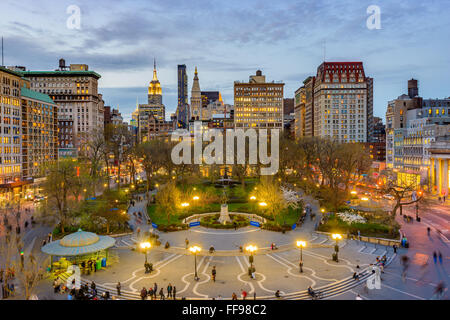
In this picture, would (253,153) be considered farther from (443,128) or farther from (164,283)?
(164,283)

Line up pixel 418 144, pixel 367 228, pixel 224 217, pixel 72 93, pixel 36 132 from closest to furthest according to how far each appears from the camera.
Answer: pixel 367 228 < pixel 224 217 < pixel 418 144 < pixel 36 132 < pixel 72 93

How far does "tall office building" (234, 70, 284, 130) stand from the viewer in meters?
181

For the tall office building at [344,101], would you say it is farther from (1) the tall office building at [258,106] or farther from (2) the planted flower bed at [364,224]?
(2) the planted flower bed at [364,224]

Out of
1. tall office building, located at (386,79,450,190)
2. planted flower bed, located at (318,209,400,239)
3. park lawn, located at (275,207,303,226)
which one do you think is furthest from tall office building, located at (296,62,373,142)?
planted flower bed, located at (318,209,400,239)

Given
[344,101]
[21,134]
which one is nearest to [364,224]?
[21,134]

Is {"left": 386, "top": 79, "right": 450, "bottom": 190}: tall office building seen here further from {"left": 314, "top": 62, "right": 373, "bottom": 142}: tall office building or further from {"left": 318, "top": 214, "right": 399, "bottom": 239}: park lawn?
{"left": 314, "top": 62, "right": 373, "bottom": 142}: tall office building

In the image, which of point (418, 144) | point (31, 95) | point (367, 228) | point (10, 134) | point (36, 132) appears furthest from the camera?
point (36, 132)

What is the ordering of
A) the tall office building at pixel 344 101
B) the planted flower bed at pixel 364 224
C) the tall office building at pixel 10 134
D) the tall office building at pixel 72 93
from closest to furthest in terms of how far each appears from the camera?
the planted flower bed at pixel 364 224 → the tall office building at pixel 10 134 → the tall office building at pixel 72 93 → the tall office building at pixel 344 101

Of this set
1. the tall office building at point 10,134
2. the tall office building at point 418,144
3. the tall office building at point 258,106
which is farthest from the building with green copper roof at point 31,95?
the tall office building at point 258,106

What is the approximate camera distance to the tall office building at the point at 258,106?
181250 mm

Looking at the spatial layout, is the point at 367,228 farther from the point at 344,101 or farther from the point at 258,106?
the point at 258,106

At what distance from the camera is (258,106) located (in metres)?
182
